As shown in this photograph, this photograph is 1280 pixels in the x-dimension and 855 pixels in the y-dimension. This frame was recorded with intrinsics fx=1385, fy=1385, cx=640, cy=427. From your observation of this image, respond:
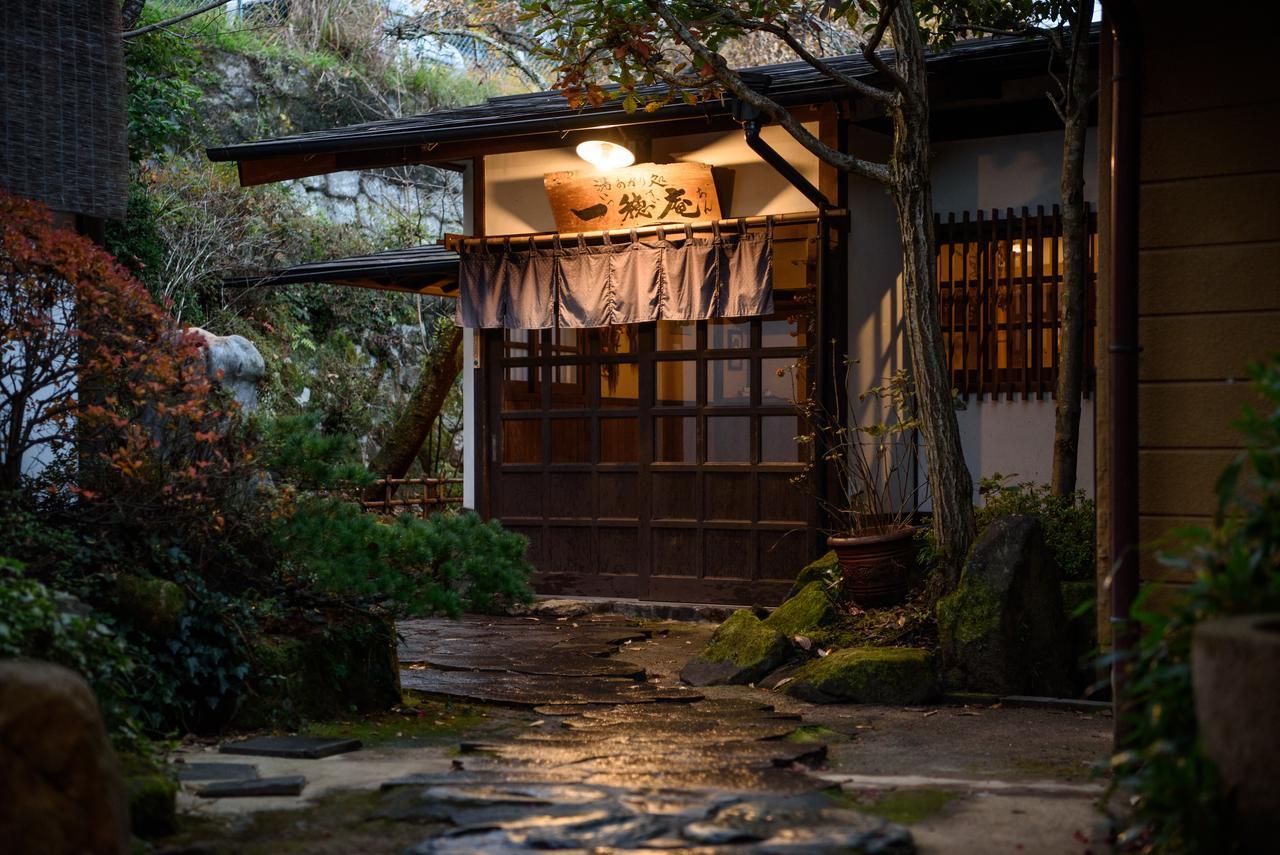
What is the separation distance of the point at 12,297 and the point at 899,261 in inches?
314

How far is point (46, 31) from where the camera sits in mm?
9625

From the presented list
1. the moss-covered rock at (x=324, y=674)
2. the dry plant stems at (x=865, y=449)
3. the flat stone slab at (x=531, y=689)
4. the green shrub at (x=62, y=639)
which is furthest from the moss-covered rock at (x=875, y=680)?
the green shrub at (x=62, y=639)

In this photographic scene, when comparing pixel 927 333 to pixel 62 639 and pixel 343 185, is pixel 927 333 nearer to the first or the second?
pixel 62 639

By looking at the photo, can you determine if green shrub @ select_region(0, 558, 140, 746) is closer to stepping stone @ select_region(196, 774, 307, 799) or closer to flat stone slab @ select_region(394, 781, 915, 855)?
stepping stone @ select_region(196, 774, 307, 799)

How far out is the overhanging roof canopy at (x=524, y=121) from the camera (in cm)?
1159

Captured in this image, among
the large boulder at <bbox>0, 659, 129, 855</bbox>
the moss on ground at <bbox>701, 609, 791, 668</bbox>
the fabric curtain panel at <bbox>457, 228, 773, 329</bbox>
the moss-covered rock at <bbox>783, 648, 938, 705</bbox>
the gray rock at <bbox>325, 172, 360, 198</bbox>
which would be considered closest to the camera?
the large boulder at <bbox>0, 659, 129, 855</bbox>

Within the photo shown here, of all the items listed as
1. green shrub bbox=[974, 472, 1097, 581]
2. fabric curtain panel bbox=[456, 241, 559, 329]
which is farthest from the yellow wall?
fabric curtain panel bbox=[456, 241, 559, 329]

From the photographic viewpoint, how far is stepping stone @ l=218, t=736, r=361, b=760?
696cm

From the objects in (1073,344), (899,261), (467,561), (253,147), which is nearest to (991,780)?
(467,561)

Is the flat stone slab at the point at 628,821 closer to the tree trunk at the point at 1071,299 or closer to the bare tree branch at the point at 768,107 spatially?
the tree trunk at the point at 1071,299

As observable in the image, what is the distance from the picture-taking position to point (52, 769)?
414 cm

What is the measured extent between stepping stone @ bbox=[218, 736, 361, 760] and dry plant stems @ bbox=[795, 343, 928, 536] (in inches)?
228

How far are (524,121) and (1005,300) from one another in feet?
15.5

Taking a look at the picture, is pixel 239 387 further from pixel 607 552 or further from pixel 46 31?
pixel 607 552
